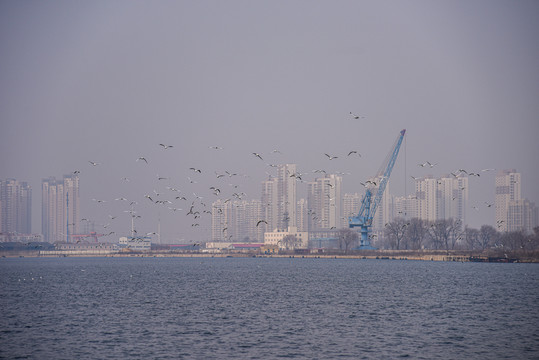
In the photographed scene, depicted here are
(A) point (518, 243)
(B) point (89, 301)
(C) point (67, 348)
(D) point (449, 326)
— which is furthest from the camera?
(A) point (518, 243)

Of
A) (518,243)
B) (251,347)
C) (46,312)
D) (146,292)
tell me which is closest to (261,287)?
(146,292)

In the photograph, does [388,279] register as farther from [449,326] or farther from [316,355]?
[316,355]

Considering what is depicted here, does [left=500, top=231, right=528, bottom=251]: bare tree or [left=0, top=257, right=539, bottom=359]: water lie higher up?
[left=0, top=257, right=539, bottom=359]: water

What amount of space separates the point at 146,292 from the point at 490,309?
36976 mm

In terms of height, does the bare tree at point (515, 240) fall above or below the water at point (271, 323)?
below

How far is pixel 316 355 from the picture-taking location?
35.5 meters

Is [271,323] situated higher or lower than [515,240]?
higher

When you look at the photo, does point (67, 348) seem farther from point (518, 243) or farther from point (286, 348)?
point (518, 243)

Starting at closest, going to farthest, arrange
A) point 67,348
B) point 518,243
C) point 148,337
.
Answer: point 67,348 → point 148,337 → point 518,243

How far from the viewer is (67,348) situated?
37906 millimetres

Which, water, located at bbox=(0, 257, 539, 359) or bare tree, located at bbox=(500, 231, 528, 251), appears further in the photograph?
bare tree, located at bbox=(500, 231, 528, 251)

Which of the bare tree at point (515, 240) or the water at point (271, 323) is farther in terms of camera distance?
the bare tree at point (515, 240)

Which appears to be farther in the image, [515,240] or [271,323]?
[515,240]

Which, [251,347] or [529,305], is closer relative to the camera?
[251,347]
